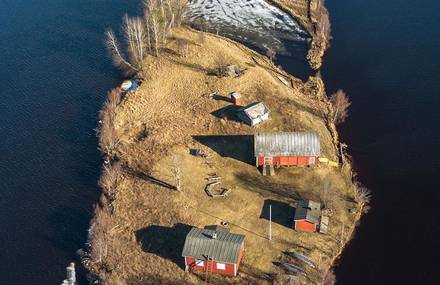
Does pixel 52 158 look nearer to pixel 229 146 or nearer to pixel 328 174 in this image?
pixel 229 146

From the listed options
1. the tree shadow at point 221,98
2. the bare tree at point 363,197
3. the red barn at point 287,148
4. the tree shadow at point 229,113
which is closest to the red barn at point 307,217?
the bare tree at point 363,197

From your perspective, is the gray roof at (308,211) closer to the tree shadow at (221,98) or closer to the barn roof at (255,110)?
the barn roof at (255,110)

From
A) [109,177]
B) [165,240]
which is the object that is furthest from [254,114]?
[165,240]

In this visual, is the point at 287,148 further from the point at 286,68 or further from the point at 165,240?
the point at 286,68

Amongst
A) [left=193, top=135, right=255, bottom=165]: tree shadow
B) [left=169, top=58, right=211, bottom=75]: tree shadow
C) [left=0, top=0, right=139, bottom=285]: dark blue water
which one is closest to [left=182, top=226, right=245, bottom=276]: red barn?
[left=0, top=0, right=139, bottom=285]: dark blue water

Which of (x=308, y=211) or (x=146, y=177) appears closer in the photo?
(x=308, y=211)

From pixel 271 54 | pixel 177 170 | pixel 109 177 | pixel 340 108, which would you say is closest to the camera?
pixel 177 170

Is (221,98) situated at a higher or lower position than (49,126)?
higher
